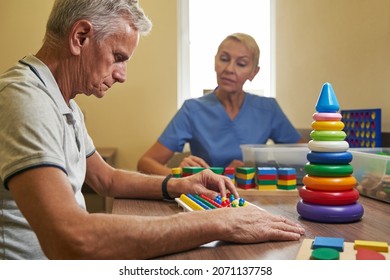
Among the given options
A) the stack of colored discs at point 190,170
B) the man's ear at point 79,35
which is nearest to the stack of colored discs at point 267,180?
the stack of colored discs at point 190,170

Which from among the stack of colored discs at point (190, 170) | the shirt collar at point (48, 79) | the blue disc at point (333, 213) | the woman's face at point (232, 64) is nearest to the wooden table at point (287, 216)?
the blue disc at point (333, 213)

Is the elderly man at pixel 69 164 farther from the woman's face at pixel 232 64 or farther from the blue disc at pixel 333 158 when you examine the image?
the woman's face at pixel 232 64

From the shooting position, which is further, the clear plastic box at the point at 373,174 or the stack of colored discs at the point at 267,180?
the stack of colored discs at the point at 267,180

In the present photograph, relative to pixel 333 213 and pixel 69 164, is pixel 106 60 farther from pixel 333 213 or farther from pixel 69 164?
pixel 333 213

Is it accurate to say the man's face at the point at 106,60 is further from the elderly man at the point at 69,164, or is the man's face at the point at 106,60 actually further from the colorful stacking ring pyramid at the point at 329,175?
the colorful stacking ring pyramid at the point at 329,175

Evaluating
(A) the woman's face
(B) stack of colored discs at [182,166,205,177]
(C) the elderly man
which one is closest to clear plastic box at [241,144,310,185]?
(B) stack of colored discs at [182,166,205,177]

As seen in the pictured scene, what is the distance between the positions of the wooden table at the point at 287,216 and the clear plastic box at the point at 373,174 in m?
0.02

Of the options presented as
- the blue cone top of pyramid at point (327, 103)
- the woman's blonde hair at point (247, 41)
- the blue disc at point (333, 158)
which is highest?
the woman's blonde hair at point (247, 41)

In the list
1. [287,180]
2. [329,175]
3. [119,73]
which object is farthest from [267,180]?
[119,73]

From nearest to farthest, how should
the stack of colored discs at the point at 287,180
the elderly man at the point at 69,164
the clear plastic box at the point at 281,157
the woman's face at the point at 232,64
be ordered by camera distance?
1. the elderly man at the point at 69,164
2. the stack of colored discs at the point at 287,180
3. the clear plastic box at the point at 281,157
4. the woman's face at the point at 232,64

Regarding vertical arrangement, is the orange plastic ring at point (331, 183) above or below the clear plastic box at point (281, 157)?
above

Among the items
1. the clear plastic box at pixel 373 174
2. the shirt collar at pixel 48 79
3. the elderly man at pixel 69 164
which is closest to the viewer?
the elderly man at pixel 69 164

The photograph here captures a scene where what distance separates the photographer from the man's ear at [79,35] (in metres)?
0.74

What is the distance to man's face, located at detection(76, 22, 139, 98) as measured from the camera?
0.77 m
